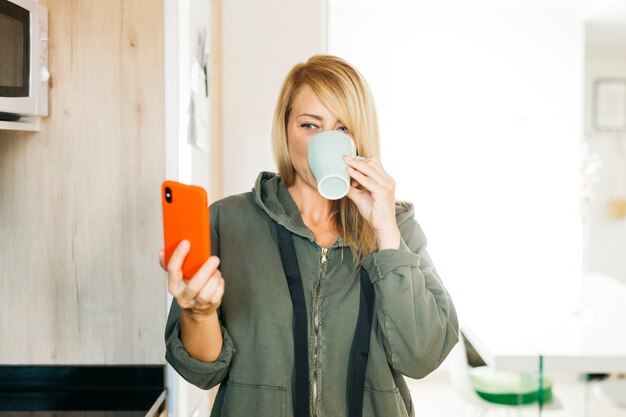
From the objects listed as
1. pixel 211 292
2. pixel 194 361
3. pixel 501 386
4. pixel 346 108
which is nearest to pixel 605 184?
pixel 501 386

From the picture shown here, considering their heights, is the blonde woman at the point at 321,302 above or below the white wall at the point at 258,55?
below

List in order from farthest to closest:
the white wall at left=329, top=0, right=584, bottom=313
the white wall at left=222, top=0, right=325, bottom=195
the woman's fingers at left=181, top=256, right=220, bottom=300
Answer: the white wall at left=329, top=0, right=584, bottom=313, the white wall at left=222, top=0, right=325, bottom=195, the woman's fingers at left=181, top=256, right=220, bottom=300

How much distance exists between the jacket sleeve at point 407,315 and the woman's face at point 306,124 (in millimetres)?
221

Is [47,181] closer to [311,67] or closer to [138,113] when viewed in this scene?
[138,113]

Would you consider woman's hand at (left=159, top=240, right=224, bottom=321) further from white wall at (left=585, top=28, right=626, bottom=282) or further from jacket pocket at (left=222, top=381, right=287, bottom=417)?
white wall at (left=585, top=28, right=626, bottom=282)

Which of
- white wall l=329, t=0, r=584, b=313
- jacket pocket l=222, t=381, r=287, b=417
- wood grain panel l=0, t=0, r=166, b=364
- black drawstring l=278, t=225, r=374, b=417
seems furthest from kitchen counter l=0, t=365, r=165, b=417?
white wall l=329, t=0, r=584, b=313

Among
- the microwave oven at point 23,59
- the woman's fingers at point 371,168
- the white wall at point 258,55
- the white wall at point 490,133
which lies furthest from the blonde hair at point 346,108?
the white wall at point 490,133

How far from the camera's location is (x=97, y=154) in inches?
56.8

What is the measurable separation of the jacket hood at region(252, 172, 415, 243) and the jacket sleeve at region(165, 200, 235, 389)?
0.72ft

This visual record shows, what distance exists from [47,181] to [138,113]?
28 cm

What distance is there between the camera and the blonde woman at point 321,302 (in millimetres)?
1000

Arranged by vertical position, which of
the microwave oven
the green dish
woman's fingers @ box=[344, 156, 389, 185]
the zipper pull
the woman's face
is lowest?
the green dish

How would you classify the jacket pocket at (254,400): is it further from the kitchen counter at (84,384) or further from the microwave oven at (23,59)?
the microwave oven at (23,59)

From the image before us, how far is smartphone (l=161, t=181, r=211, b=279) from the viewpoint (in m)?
0.81
